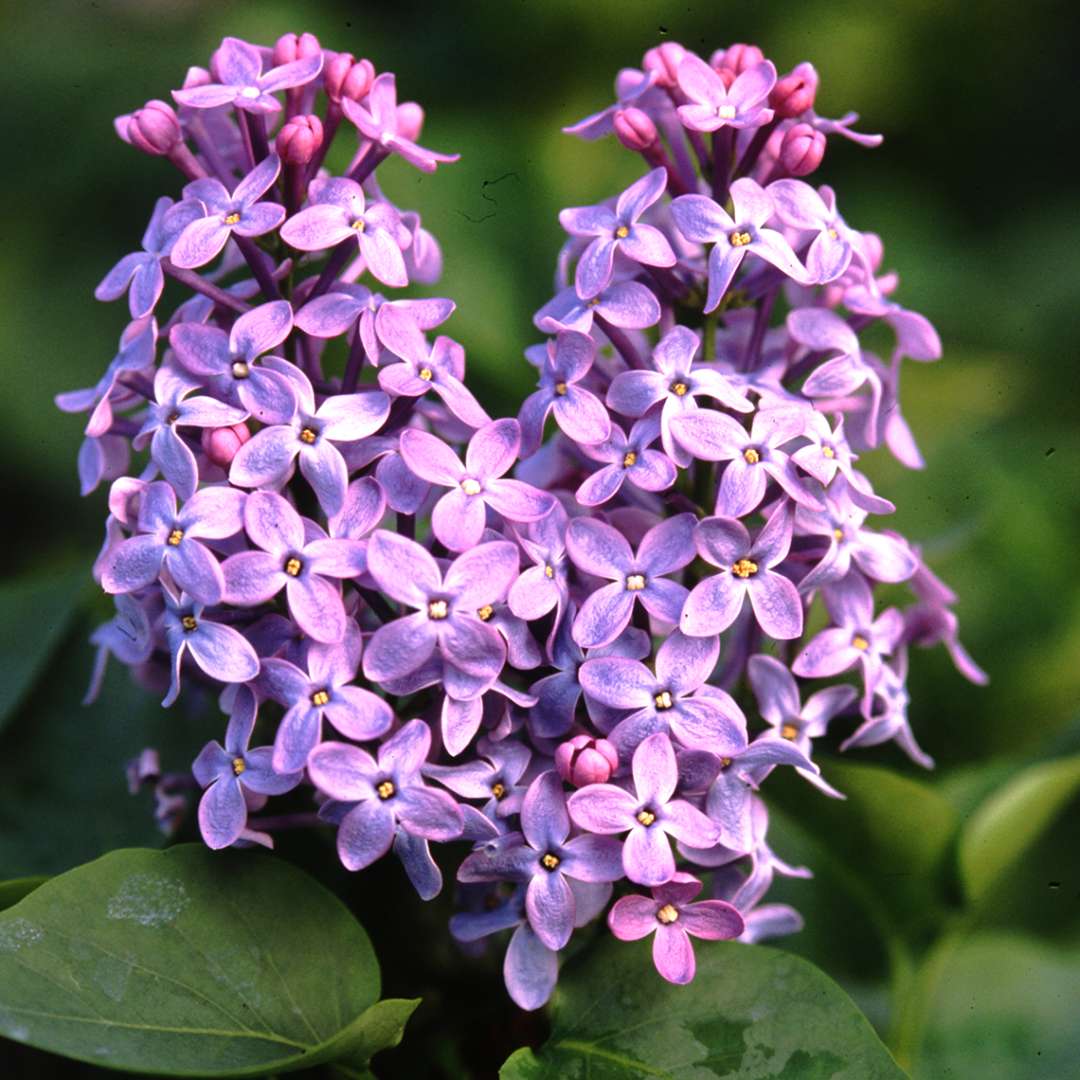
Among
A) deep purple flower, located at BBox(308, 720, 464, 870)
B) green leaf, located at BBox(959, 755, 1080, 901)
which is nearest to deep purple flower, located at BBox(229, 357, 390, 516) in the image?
deep purple flower, located at BBox(308, 720, 464, 870)

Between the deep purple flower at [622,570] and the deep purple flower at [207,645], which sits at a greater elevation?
the deep purple flower at [622,570]

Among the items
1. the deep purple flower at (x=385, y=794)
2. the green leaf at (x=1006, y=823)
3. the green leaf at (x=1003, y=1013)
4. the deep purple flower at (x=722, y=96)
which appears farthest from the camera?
the green leaf at (x=1003, y=1013)

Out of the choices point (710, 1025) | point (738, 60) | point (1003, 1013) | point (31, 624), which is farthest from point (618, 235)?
point (1003, 1013)

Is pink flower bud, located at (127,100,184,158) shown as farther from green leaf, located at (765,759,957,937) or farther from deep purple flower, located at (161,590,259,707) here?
green leaf, located at (765,759,957,937)

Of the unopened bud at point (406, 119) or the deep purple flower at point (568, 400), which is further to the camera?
the unopened bud at point (406, 119)

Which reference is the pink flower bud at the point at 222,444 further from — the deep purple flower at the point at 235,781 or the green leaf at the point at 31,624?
the green leaf at the point at 31,624

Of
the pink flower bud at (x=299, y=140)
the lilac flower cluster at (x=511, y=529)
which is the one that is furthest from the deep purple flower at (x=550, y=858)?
the pink flower bud at (x=299, y=140)
